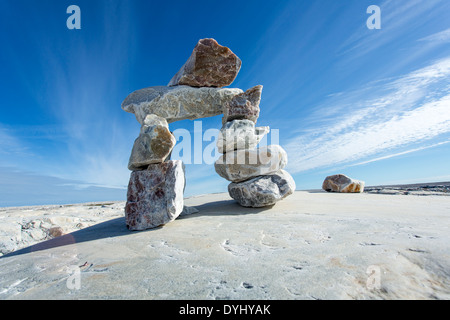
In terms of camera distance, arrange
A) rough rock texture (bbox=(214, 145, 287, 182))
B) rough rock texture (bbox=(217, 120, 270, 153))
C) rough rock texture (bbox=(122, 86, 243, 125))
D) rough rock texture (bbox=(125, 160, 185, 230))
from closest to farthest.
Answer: rough rock texture (bbox=(125, 160, 185, 230))
rough rock texture (bbox=(214, 145, 287, 182))
rough rock texture (bbox=(217, 120, 270, 153))
rough rock texture (bbox=(122, 86, 243, 125))

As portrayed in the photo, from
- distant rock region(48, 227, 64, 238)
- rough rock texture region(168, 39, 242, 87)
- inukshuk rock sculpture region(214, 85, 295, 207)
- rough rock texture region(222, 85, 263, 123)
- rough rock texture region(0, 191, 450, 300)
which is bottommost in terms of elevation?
distant rock region(48, 227, 64, 238)

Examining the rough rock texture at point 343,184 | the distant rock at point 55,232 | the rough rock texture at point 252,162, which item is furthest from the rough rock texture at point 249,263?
the rough rock texture at point 343,184

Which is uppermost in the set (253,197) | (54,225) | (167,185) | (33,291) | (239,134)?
(239,134)

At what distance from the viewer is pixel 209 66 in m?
5.65

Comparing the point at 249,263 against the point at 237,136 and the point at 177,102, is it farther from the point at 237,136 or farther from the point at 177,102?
the point at 177,102

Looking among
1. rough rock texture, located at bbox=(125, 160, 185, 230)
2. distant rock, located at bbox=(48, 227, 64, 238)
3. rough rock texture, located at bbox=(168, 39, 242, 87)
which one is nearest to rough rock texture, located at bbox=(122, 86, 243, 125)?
rough rock texture, located at bbox=(168, 39, 242, 87)

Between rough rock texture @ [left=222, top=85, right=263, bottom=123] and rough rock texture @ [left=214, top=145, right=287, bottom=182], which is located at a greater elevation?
rough rock texture @ [left=222, top=85, right=263, bottom=123]

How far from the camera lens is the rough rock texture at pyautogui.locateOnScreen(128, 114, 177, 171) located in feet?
13.3

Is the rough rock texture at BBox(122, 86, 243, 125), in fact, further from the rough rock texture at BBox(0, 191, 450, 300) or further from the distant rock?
the distant rock

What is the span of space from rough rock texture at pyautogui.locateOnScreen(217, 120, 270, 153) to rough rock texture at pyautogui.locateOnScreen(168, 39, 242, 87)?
1.42 metres

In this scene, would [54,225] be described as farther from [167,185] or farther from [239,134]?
[239,134]
